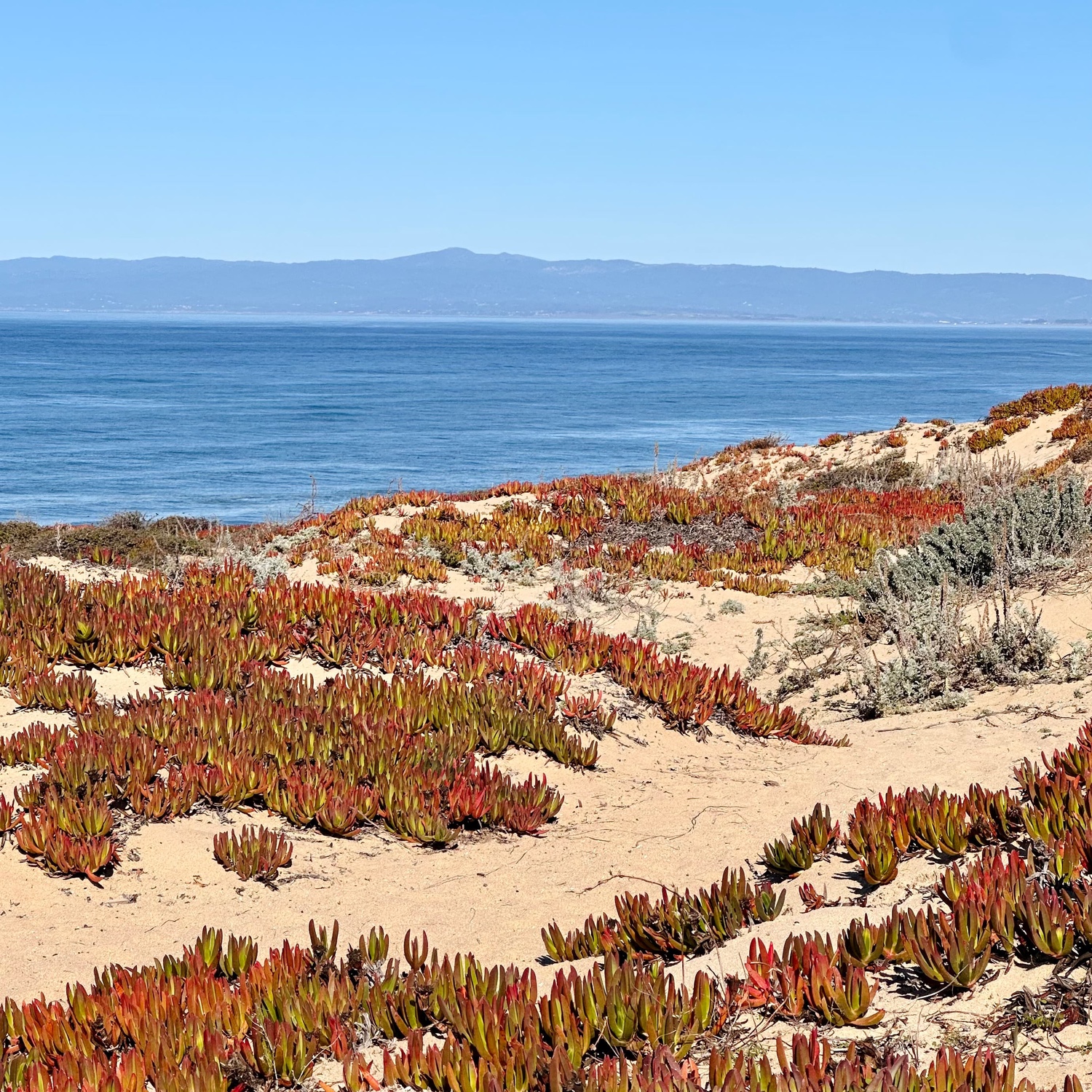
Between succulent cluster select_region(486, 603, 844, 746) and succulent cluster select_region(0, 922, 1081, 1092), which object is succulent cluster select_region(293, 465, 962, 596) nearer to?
succulent cluster select_region(486, 603, 844, 746)

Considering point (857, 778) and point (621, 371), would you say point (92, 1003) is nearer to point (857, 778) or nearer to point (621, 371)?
point (857, 778)

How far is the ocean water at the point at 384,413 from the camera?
3491 cm

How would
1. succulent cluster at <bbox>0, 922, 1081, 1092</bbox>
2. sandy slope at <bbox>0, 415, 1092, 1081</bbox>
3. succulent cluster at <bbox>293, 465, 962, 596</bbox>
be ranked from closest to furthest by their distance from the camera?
succulent cluster at <bbox>0, 922, 1081, 1092</bbox> → sandy slope at <bbox>0, 415, 1092, 1081</bbox> → succulent cluster at <bbox>293, 465, 962, 596</bbox>

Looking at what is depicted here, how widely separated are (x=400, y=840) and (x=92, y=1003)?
2.56 metres

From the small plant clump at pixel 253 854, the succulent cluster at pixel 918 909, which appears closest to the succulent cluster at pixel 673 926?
the succulent cluster at pixel 918 909

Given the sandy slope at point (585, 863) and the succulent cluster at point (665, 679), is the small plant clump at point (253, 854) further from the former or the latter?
the succulent cluster at point (665, 679)

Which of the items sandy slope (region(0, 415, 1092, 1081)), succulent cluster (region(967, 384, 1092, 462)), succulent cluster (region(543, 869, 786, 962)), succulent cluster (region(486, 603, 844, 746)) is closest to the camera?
succulent cluster (region(543, 869, 786, 962))

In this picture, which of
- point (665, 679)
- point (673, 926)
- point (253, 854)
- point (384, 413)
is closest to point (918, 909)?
point (673, 926)

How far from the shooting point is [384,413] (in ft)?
192

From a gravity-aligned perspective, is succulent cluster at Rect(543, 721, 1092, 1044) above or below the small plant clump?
above

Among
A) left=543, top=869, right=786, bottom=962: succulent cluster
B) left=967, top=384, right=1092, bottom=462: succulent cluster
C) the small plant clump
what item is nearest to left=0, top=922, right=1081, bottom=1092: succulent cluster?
left=543, top=869, right=786, bottom=962: succulent cluster

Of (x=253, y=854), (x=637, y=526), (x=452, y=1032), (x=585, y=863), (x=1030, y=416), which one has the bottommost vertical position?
(x=585, y=863)

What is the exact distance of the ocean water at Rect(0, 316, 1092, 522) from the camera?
34.9 m

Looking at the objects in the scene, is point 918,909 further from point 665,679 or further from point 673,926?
point 665,679
